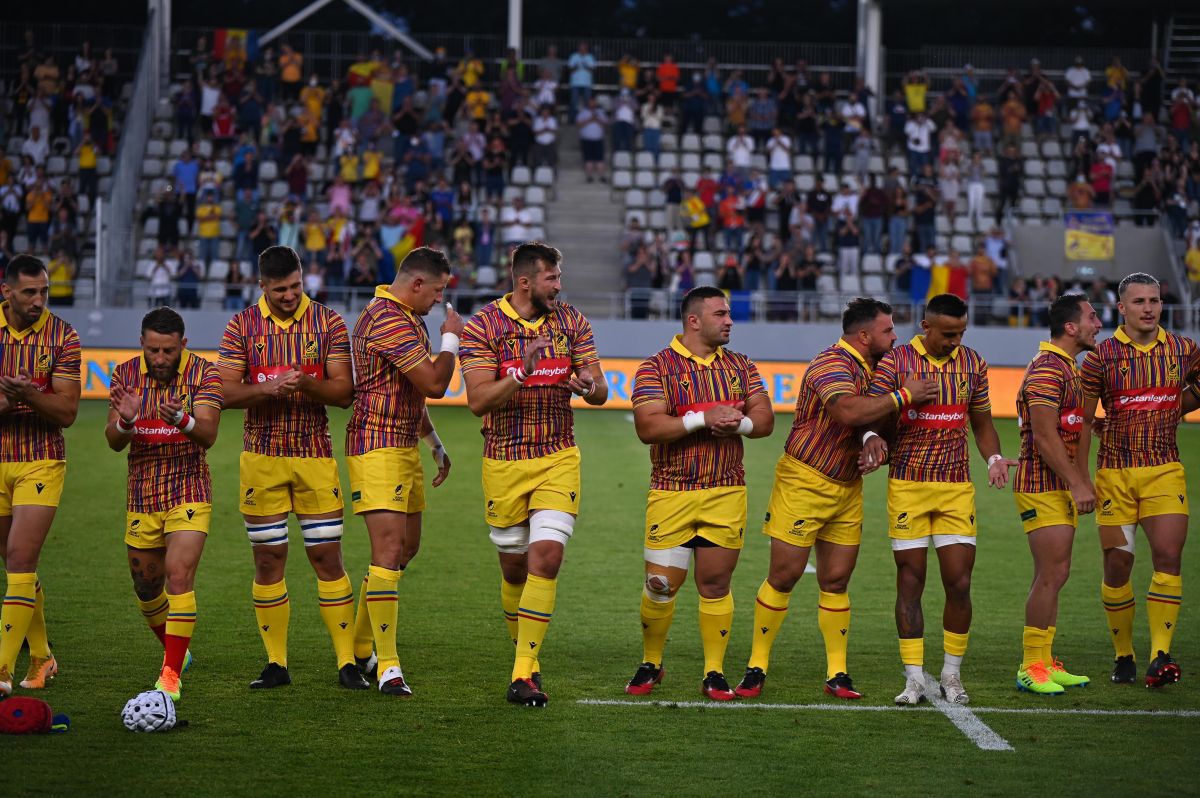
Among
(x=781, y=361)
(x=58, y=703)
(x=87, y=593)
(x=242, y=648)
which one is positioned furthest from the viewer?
(x=781, y=361)

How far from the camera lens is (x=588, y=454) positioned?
67.6 ft

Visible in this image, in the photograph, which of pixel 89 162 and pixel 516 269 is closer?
pixel 516 269

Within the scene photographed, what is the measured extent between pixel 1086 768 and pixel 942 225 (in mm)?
27695

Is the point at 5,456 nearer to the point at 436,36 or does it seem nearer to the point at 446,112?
the point at 446,112

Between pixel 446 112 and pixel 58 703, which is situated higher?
pixel 446 112

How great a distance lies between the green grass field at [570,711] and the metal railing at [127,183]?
61.5 feet

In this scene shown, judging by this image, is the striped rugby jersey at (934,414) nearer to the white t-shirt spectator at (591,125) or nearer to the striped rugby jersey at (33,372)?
the striped rugby jersey at (33,372)

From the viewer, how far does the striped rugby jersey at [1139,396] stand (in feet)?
28.6

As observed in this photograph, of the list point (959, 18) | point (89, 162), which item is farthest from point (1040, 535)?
point (959, 18)

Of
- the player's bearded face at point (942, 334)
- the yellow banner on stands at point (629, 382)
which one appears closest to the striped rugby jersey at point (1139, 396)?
the player's bearded face at point (942, 334)

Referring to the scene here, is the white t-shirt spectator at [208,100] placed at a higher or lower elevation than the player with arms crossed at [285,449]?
higher

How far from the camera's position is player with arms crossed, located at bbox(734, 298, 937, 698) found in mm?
8219

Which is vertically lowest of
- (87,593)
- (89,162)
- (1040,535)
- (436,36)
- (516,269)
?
(87,593)

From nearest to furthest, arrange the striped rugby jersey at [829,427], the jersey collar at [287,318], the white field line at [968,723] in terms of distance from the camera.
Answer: the white field line at [968,723], the striped rugby jersey at [829,427], the jersey collar at [287,318]
